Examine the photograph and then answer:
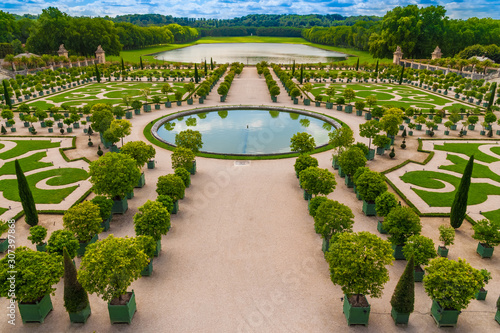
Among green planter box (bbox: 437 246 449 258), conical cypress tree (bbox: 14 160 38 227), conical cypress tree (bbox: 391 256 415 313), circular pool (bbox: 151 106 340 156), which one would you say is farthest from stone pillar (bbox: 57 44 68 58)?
conical cypress tree (bbox: 391 256 415 313)

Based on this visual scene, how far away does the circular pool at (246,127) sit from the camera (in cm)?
4134

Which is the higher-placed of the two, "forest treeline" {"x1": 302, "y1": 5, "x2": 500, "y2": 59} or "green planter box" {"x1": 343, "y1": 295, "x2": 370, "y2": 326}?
"forest treeline" {"x1": 302, "y1": 5, "x2": 500, "y2": 59}

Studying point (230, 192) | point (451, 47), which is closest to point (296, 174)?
point (230, 192)

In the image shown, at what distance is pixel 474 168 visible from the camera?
34.3m

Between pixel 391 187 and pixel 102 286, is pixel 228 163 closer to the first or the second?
pixel 391 187

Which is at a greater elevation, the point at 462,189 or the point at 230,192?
the point at 462,189

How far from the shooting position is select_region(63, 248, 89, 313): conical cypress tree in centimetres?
1519

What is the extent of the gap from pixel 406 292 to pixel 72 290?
15466mm

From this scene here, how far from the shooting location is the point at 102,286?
15172 millimetres

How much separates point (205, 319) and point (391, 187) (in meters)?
21.3

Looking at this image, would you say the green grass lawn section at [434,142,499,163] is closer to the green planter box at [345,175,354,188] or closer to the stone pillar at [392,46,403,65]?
the green planter box at [345,175,354,188]

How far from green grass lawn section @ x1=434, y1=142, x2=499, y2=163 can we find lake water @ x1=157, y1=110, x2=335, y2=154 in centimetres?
1434

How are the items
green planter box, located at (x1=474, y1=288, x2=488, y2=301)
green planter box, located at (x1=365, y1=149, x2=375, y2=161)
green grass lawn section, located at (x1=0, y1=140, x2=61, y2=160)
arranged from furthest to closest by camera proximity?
green grass lawn section, located at (x1=0, y1=140, x2=61, y2=160), green planter box, located at (x1=365, y1=149, x2=375, y2=161), green planter box, located at (x1=474, y1=288, x2=488, y2=301)

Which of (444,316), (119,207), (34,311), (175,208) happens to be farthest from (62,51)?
(444,316)
